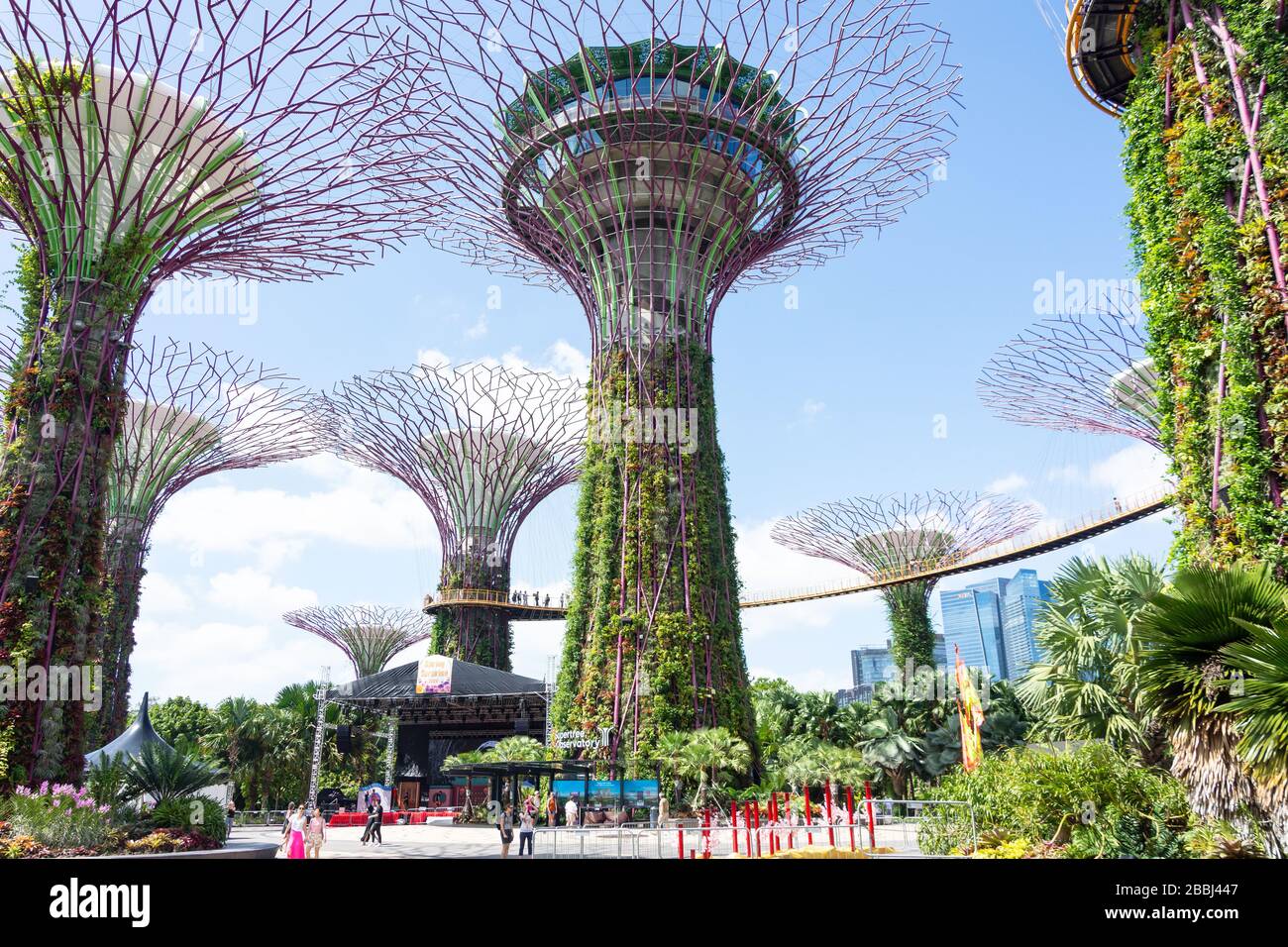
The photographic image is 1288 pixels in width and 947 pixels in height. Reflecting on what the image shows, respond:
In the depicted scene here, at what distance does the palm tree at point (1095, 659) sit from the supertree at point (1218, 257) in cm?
183

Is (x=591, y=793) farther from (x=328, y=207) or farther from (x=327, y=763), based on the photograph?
(x=327, y=763)

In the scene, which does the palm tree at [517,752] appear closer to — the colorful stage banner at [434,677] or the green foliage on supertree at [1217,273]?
the colorful stage banner at [434,677]

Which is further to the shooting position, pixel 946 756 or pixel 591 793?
pixel 946 756

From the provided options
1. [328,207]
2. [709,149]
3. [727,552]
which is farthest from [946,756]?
[328,207]

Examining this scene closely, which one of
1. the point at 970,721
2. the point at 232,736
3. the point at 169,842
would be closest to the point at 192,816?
the point at 169,842

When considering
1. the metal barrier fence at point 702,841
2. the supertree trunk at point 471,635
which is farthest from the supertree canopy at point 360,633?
the metal barrier fence at point 702,841

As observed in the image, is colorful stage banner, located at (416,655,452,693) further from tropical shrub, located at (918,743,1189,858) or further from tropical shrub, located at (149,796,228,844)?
tropical shrub, located at (918,743,1189,858)

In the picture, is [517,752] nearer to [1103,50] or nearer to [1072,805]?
[1072,805]

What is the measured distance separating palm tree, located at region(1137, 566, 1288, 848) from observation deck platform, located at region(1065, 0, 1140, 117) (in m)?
12.2

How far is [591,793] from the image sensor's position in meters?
24.0

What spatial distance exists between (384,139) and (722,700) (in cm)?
1850

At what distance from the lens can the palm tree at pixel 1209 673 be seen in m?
9.17

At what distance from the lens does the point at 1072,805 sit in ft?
41.0
